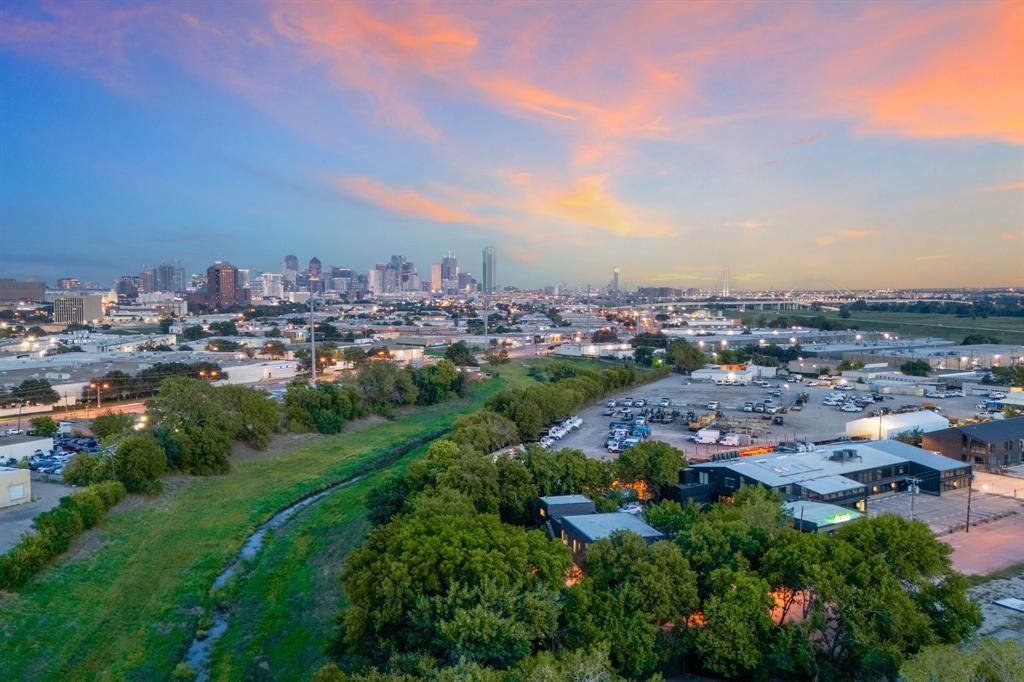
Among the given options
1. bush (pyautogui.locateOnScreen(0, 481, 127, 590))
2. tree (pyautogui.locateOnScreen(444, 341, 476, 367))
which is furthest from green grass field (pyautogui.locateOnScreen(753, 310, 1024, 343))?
bush (pyautogui.locateOnScreen(0, 481, 127, 590))

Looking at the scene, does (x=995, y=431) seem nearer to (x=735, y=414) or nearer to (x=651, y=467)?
(x=735, y=414)

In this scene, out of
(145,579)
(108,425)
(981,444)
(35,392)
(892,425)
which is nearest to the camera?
(145,579)

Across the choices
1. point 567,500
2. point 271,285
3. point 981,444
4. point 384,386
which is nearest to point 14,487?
point 567,500

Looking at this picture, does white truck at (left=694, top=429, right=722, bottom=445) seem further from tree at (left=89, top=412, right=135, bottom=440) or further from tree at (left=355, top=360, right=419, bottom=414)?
tree at (left=89, top=412, right=135, bottom=440)

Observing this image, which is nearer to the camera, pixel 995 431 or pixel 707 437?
pixel 995 431

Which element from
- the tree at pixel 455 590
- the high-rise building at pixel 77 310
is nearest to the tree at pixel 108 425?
the tree at pixel 455 590

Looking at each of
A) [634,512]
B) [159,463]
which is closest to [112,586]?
[159,463]

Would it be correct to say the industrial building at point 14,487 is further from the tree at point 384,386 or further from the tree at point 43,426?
the tree at point 384,386
